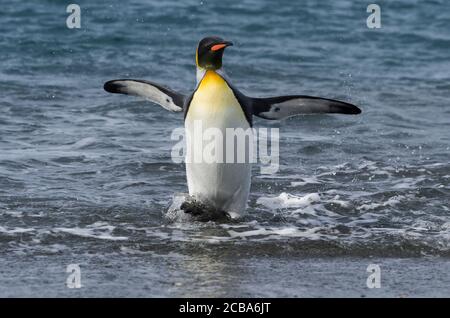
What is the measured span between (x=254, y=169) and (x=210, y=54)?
1.85 meters

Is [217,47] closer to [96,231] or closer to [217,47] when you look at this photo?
[217,47]

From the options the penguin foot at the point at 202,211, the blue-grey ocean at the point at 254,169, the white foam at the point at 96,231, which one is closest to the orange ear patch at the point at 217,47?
the penguin foot at the point at 202,211

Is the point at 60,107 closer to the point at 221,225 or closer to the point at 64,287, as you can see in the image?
the point at 221,225

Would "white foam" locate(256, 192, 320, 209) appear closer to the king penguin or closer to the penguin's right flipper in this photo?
the king penguin

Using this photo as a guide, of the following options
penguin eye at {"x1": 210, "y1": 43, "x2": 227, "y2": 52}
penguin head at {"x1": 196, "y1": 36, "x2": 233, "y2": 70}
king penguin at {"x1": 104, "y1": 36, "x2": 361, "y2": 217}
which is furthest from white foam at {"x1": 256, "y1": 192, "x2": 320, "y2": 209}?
penguin eye at {"x1": 210, "y1": 43, "x2": 227, "y2": 52}

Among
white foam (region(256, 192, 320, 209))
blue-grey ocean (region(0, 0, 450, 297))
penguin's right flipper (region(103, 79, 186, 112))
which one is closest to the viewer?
blue-grey ocean (region(0, 0, 450, 297))

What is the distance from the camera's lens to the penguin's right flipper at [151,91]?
6.38 m

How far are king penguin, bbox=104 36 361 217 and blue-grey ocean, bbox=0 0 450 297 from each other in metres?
0.25

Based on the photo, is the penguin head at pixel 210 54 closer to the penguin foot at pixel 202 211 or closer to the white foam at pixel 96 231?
the penguin foot at pixel 202 211

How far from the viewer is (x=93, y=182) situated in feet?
23.5

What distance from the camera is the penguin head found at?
608cm

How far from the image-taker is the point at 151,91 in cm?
649
